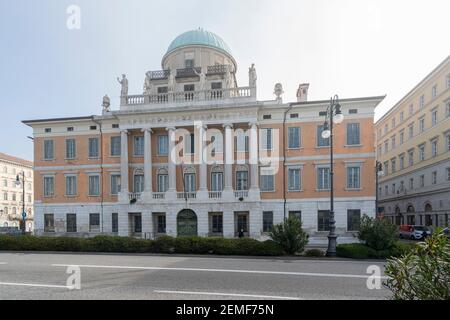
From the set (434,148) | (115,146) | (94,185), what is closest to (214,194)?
(115,146)

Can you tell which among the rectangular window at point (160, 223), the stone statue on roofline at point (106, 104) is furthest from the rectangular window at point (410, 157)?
the stone statue on roofline at point (106, 104)

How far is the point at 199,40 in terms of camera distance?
32.4m

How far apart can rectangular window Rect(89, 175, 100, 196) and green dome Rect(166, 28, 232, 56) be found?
61.8 feet

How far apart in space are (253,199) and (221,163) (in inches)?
195

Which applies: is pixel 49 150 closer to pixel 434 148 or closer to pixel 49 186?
pixel 49 186

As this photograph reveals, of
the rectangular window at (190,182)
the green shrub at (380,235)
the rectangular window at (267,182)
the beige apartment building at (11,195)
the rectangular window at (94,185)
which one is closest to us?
the green shrub at (380,235)

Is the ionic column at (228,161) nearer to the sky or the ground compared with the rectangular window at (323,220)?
nearer to the sky

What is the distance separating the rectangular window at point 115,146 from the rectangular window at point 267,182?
16184 millimetres

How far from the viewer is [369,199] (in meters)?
24.0

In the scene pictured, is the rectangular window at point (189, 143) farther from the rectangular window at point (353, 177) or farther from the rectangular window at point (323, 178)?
the rectangular window at point (353, 177)

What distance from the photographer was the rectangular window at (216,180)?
1043 inches

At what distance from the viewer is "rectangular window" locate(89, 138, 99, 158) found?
28422 mm

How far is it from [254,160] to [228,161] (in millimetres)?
2677

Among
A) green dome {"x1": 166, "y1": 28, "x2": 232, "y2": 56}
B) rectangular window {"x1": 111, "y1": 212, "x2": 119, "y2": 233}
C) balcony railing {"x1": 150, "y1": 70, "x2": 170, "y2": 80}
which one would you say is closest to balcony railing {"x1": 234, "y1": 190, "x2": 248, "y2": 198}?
rectangular window {"x1": 111, "y1": 212, "x2": 119, "y2": 233}
